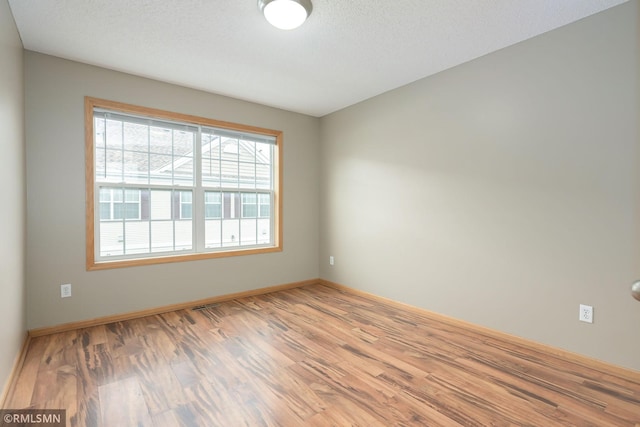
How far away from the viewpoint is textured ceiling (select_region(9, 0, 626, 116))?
2102mm

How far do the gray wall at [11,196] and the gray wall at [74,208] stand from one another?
0.17 metres

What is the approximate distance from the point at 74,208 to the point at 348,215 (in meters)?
2.97

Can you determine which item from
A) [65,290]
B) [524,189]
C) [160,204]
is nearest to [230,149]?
[160,204]

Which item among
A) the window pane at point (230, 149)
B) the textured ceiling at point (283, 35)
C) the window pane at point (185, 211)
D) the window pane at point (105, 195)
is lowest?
the window pane at point (185, 211)

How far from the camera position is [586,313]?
225 centimetres

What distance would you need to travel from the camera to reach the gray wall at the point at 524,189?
2.10m

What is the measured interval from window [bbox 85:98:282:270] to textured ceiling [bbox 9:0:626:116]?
57 cm

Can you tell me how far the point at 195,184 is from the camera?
11.9 feet

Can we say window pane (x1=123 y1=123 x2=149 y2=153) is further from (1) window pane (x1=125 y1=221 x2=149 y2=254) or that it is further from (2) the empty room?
(1) window pane (x1=125 y1=221 x2=149 y2=254)

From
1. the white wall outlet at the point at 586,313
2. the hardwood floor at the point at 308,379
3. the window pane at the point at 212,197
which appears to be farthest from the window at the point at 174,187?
the white wall outlet at the point at 586,313

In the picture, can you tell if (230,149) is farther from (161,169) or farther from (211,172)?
(161,169)

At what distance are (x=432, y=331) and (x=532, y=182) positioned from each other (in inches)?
60.8

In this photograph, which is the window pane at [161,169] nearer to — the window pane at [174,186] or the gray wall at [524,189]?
the window pane at [174,186]

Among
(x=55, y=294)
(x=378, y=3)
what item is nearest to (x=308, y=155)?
(x=378, y=3)
